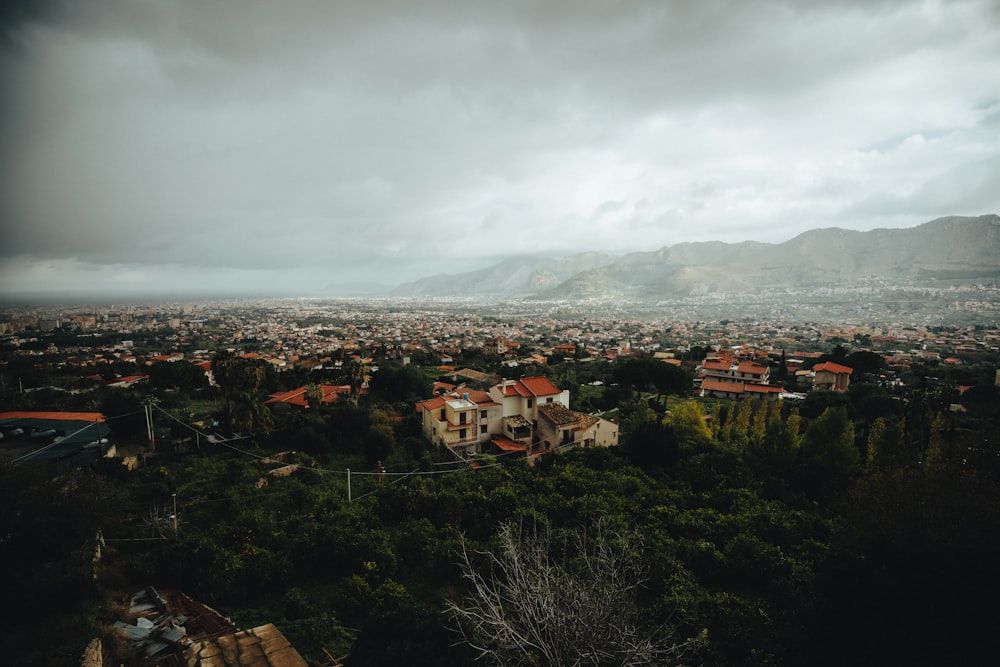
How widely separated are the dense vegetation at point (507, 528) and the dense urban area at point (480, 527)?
5cm

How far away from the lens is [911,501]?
24.5 feet

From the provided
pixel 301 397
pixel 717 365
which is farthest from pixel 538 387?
pixel 717 365

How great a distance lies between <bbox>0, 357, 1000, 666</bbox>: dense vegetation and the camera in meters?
5.81

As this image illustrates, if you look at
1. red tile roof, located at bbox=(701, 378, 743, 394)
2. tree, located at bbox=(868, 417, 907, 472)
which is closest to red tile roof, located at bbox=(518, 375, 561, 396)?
tree, located at bbox=(868, 417, 907, 472)

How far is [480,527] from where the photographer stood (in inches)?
437

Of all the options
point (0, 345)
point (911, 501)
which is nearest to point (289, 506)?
point (911, 501)

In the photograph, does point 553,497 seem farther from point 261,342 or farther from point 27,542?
point 261,342

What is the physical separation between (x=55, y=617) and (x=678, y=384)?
94.5ft

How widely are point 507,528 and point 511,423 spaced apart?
13151 mm

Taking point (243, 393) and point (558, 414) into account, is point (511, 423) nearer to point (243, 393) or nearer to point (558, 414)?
point (558, 414)

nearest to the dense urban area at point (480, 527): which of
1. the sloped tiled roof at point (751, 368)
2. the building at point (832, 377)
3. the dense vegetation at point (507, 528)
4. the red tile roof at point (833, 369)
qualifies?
the dense vegetation at point (507, 528)

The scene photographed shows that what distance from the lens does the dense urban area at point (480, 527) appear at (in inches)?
221

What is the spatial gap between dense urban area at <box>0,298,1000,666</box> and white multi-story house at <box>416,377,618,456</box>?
0.12 m

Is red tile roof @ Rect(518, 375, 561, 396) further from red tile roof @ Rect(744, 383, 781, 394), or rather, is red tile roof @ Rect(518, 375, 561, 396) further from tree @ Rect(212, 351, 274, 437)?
red tile roof @ Rect(744, 383, 781, 394)
